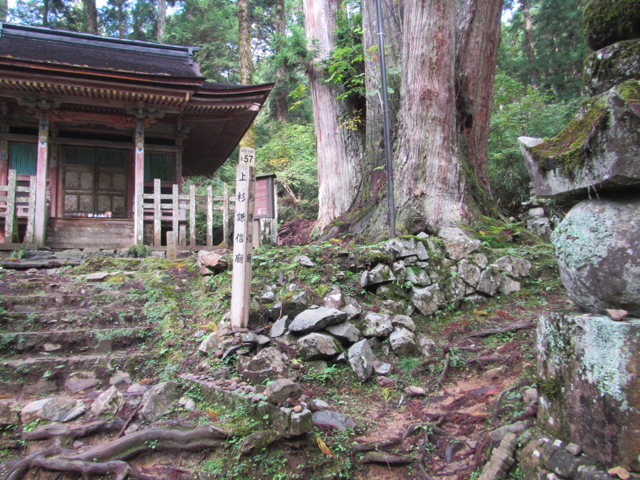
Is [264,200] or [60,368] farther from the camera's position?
[264,200]

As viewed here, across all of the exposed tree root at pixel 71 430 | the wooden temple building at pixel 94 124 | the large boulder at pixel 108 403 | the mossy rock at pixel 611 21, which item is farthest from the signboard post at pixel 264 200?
the mossy rock at pixel 611 21

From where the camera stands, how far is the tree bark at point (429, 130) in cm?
588

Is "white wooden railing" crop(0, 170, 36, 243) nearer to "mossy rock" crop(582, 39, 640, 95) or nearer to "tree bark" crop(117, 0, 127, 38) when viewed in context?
"mossy rock" crop(582, 39, 640, 95)

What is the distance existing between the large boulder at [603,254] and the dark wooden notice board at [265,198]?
5.46m

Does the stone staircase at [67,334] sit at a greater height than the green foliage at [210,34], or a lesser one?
lesser

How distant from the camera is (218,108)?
947cm

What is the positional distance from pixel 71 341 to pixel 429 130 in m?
5.41

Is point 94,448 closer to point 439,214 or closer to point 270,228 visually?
point 439,214

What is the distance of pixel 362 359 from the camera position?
12.9 feet

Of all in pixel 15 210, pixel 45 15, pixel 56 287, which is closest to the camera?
pixel 56 287

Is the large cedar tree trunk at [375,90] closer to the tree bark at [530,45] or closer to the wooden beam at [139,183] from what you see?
the wooden beam at [139,183]

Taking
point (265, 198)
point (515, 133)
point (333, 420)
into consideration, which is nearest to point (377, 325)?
point (333, 420)

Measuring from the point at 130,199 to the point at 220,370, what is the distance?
27.3 ft

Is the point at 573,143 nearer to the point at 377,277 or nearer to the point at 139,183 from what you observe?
the point at 377,277
